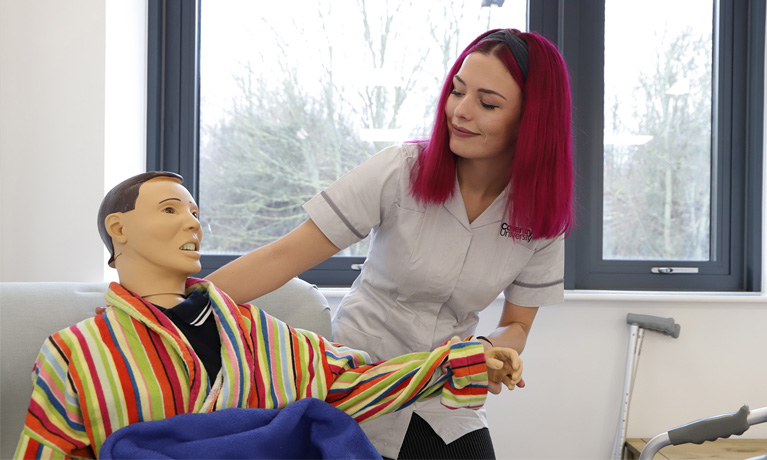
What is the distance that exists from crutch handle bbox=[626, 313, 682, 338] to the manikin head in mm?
1402

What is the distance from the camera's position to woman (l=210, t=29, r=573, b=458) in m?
1.22

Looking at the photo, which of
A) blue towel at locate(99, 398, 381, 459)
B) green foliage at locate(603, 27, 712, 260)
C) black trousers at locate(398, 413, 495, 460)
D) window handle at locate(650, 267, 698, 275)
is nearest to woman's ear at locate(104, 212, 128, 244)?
blue towel at locate(99, 398, 381, 459)

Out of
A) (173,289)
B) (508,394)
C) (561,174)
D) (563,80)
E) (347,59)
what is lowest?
(508,394)

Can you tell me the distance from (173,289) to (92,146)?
863mm

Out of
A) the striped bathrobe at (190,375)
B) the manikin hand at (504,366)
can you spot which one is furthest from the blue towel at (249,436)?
the manikin hand at (504,366)

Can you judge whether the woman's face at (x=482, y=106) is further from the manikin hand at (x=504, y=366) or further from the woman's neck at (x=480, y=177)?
the manikin hand at (x=504, y=366)

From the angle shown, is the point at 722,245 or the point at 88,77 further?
the point at 722,245

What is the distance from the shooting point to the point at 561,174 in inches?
51.3

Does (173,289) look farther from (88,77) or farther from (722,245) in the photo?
(722,245)

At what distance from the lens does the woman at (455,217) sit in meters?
1.22

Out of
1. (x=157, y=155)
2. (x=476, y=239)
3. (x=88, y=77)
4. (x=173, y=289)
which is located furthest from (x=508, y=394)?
(x=88, y=77)

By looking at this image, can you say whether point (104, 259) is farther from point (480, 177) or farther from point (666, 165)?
point (666, 165)

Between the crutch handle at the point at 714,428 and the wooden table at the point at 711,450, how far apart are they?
887 mm

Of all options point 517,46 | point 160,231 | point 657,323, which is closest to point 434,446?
point 160,231
